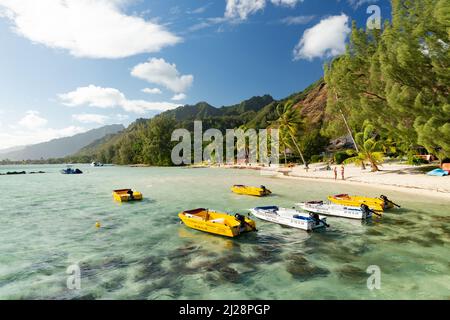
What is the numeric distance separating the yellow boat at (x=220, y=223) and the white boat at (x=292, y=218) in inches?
122

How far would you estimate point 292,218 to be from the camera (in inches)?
777

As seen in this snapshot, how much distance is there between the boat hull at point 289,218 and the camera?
1888 centimetres

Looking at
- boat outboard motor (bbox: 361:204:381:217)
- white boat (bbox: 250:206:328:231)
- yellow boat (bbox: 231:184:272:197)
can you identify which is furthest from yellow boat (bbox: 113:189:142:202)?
boat outboard motor (bbox: 361:204:381:217)

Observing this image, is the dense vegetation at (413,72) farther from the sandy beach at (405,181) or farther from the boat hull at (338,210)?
the boat hull at (338,210)

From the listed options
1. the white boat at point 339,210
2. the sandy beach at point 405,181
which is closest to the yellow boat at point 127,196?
the white boat at point 339,210

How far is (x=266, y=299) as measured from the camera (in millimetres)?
10812

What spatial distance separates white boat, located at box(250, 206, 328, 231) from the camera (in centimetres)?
1892

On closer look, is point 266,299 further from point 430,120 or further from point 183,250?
point 430,120

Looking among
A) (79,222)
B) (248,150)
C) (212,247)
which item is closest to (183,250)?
(212,247)

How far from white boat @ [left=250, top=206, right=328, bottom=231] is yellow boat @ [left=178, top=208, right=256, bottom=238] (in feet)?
10.2

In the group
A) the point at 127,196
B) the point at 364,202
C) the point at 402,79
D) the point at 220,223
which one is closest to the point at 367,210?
the point at 364,202

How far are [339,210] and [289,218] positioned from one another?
5.32 meters

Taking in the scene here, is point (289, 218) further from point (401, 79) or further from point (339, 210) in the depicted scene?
point (401, 79)
